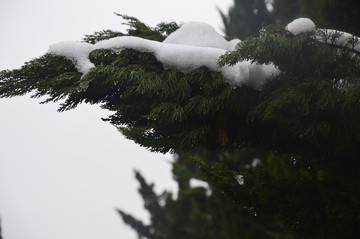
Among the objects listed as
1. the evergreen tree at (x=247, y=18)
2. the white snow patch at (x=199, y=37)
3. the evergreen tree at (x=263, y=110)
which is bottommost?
the evergreen tree at (x=263, y=110)

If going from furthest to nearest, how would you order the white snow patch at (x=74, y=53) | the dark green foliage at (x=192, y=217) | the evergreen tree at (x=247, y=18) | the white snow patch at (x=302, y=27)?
the evergreen tree at (x=247, y=18), the dark green foliage at (x=192, y=217), the white snow patch at (x=74, y=53), the white snow patch at (x=302, y=27)

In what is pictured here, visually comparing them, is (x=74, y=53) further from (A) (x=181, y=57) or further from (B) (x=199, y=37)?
(B) (x=199, y=37)

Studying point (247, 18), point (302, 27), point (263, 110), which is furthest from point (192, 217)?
point (302, 27)

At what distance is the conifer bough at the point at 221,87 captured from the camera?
5.03 feet

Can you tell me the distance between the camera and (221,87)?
70.6 inches

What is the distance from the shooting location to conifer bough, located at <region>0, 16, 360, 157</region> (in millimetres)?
1532

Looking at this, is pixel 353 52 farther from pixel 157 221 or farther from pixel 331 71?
pixel 157 221

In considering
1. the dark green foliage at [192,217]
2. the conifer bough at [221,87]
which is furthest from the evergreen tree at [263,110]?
the dark green foliage at [192,217]

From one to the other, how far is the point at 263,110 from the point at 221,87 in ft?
0.95

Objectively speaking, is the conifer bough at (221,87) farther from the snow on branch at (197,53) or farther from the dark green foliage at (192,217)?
the dark green foliage at (192,217)

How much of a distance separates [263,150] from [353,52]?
0.84 meters

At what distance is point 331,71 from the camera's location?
1.54 meters

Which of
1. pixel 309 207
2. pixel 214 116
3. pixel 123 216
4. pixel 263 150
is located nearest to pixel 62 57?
pixel 214 116

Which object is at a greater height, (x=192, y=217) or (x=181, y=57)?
(x=192, y=217)
